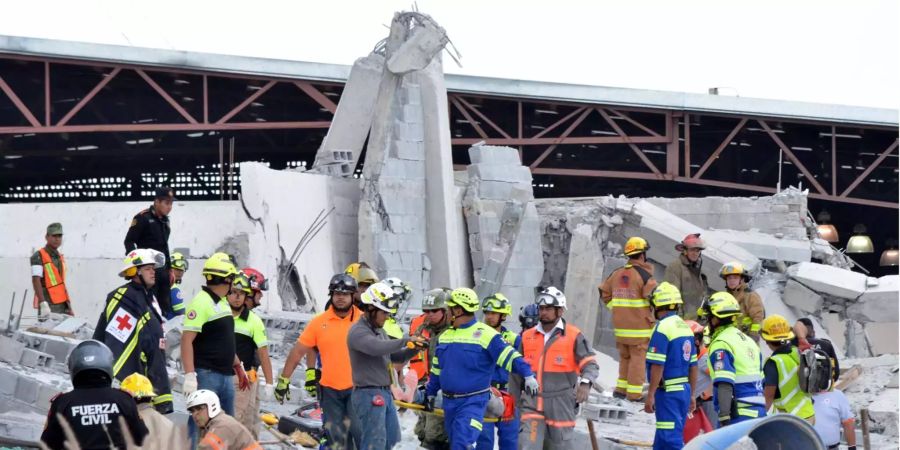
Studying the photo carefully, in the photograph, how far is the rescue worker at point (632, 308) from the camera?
14656 mm

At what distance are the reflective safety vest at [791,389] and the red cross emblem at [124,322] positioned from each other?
4938mm

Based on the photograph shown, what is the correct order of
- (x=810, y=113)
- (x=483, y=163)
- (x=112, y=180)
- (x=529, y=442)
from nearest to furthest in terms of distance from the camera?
1. (x=529, y=442)
2. (x=483, y=163)
3. (x=810, y=113)
4. (x=112, y=180)

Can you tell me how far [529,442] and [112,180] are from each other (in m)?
24.9

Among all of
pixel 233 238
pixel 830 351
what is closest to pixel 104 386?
pixel 830 351

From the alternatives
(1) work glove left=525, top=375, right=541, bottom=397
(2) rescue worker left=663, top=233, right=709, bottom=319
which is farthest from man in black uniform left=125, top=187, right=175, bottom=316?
(2) rescue worker left=663, top=233, right=709, bottom=319

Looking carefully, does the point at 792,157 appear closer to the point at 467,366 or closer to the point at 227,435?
the point at 467,366

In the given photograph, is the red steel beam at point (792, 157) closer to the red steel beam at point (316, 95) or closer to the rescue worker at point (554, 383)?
the red steel beam at point (316, 95)

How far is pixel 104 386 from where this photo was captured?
7609 millimetres

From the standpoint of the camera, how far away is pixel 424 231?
20.3 m

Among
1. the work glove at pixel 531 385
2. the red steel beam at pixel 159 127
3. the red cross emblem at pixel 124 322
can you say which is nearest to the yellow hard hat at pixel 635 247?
the work glove at pixel 531 385

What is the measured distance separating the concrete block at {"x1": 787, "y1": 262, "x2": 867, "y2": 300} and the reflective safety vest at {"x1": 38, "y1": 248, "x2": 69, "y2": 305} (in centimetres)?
974

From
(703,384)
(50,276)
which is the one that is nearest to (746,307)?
(703,384)

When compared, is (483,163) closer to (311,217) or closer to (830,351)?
(311,217)

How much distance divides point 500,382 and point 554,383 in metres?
0.58
